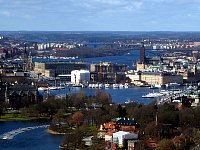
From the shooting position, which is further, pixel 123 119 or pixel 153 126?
pixel 123 119

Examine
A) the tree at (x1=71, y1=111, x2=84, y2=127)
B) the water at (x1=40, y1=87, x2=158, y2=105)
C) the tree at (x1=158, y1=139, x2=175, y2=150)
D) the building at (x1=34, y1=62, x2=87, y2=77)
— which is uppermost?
the tree at (x1=158, y1=139, x2=175, y2=150)

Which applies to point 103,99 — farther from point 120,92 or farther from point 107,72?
point 107,72

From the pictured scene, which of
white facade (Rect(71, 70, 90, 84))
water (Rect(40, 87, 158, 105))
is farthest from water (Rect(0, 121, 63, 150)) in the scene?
white facade (Rect(71, 70, 90, 84))

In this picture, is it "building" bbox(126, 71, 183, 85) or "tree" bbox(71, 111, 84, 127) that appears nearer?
"tree" bbox(71, 111, 84, 127)

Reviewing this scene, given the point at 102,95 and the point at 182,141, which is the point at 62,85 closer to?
the point at 102,95

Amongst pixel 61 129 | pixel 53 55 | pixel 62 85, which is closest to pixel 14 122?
pixel 61 129

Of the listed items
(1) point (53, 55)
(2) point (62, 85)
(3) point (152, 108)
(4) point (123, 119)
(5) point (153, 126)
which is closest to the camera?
(5) point (153, 126)

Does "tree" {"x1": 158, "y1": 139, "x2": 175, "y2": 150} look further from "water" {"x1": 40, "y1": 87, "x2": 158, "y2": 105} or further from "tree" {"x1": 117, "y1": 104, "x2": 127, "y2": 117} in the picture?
"water" {"x1": 40, "y1": 87, "x2": 158, "y2": 105}

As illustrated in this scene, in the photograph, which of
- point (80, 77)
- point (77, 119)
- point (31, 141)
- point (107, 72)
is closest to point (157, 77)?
point (107, 72)

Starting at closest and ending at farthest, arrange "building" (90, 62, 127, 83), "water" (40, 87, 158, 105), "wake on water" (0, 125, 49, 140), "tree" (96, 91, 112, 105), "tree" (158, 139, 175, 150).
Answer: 1. "tree" (158, 139, 175, 150)
2. "wake on water" (0, 125, 49, 140)
3. "tree" (96, 91, 112, 105)
4. "water" (40, 87, 158, 105)
5. "building" (90, 62, 127, 83)

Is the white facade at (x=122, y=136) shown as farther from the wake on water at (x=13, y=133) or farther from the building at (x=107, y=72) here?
the building at (x=107, y=72)

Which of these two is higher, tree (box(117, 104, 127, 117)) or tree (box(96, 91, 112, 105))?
tree (box(117, 104, 127, 117))
